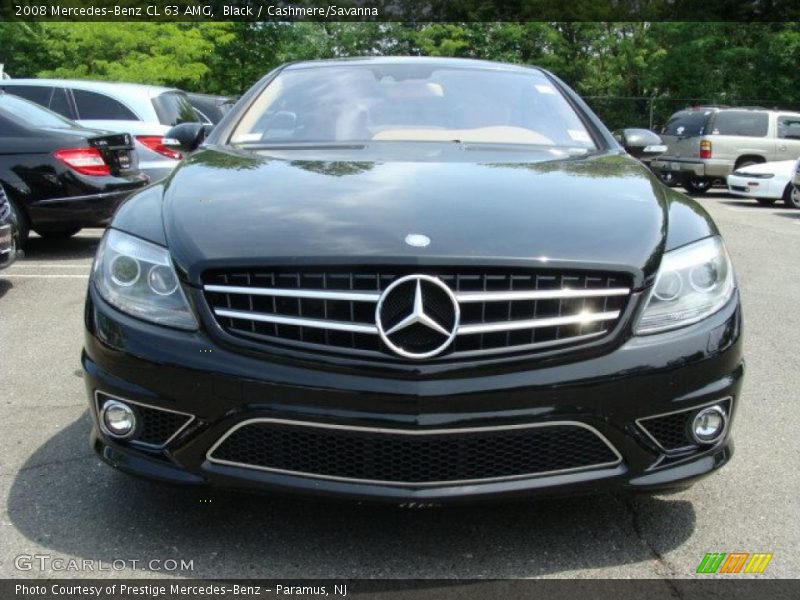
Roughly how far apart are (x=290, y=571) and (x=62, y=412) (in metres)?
1.92

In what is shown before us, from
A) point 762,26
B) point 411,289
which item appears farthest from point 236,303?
point 762,26

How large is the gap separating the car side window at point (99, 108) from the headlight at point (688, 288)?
9.53 metres

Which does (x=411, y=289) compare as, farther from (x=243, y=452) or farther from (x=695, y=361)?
(x=695, y=361)

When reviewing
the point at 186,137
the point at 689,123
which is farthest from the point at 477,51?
the point at 186,137

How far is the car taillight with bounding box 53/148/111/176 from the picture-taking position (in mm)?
8734

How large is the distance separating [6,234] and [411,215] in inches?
191

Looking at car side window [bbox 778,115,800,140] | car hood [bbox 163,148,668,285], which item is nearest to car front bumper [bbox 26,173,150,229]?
car hood [bbox 163,148,668,285]

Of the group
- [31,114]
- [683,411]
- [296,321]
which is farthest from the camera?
[31,114]

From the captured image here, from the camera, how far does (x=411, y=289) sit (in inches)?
103

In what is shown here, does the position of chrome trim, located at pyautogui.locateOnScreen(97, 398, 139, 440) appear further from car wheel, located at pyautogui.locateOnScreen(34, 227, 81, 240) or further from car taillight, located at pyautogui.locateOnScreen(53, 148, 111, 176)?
car wheel, located at pyautogui.locateOnScreen(34, 227, 81, 240)

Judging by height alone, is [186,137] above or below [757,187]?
above

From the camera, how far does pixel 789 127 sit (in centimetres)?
1991

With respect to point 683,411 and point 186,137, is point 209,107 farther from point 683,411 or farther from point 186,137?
point 683,411

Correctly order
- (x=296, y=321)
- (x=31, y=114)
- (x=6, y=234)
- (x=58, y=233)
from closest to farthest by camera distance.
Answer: (x=296, y=321)
(x=6, y=234)
(x=31, y=114)
(x=58, y=233)
